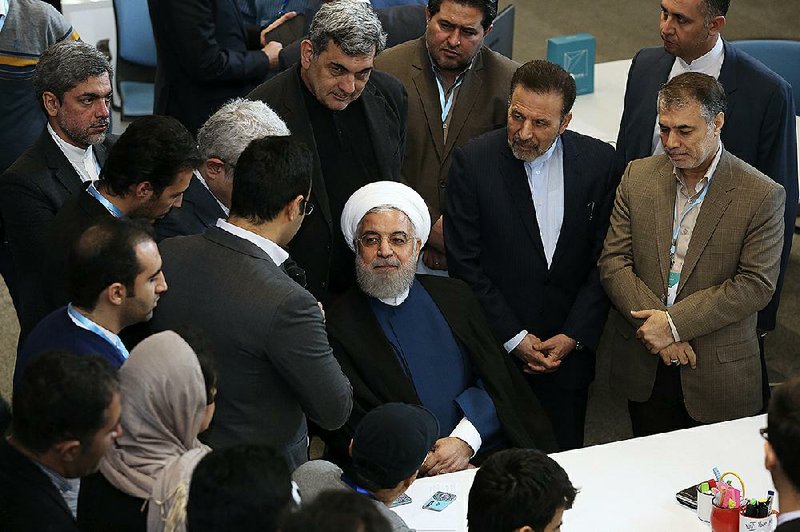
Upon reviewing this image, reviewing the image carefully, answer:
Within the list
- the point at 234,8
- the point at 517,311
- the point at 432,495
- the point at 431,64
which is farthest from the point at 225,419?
the point at 234,8

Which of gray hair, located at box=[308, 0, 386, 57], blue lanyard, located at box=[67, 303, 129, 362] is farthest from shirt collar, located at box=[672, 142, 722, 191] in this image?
blue lanyard, located at box=[67, 303, 129, 362]

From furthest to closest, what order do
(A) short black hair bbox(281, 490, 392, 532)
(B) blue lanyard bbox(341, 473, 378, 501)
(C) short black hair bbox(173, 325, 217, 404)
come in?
(B) blue lanyard bbox(341, 473, 378, 501) < (C) short black hair bbox(173, 325, 217, 404) < (A) short black hair bbox(281, 490, 392, 532)

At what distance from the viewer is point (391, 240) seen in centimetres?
365

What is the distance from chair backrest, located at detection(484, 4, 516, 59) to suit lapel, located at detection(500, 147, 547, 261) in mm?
1262

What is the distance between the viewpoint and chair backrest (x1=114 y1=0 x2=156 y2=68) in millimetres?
5707

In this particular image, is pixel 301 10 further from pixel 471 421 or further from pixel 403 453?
pixel 403 453

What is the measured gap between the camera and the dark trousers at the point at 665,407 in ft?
12.7

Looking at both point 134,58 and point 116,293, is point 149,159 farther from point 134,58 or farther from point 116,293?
point 134,58

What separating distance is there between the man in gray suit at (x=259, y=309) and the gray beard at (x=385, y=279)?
27.8 inches

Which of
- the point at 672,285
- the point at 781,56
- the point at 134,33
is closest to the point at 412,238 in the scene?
the point at 672,285

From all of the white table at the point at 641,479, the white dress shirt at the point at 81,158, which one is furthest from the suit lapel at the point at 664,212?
the white dress shirt at the point at 81,158

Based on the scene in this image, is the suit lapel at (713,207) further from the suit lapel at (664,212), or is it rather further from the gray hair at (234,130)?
the gray hair at (234,130)

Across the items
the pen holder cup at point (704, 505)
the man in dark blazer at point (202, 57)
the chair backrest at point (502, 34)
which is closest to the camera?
the pen holder cup at point (704, 505)

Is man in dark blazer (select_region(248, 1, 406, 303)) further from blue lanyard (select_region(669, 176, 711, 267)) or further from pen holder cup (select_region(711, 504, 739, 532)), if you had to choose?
pen holder cup (select_region(711, 504, 739, 532))
